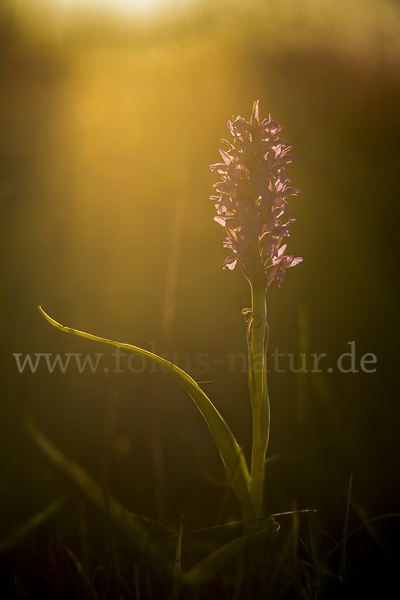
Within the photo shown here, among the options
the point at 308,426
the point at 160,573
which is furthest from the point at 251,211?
the point at 160,573

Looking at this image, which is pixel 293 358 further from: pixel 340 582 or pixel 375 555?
pixel 340 582

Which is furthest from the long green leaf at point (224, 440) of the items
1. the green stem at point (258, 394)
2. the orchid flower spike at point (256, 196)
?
the orchid flower spike at point (256, 196)

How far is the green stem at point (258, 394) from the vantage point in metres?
1.15

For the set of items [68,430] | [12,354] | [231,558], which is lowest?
[231,558]

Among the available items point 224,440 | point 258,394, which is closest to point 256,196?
point 258,394

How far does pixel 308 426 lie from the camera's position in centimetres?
134

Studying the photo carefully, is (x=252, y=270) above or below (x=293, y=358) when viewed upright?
above

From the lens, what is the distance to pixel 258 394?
1.21 m

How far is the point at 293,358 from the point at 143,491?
92 centimetres

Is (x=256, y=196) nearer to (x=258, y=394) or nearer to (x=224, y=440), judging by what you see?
(x=258, y=394)

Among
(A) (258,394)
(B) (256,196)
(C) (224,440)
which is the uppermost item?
(B) (256,196)

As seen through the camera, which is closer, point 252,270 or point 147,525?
point 147,525

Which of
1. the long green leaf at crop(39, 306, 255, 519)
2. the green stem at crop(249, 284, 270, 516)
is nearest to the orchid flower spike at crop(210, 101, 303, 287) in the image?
the green stem at crop(249, 284, 270, 516)

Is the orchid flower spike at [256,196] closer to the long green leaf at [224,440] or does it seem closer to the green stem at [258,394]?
the green stem at [258,394]
